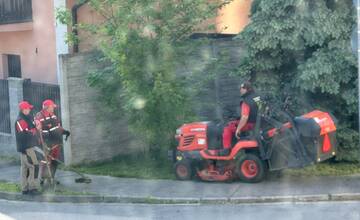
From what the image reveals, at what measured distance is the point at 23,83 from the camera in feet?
56.0

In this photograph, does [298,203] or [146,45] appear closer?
[298,203]

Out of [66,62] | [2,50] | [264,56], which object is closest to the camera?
[264,56]

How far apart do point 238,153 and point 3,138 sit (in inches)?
284

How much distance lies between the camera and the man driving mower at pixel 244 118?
42.5 ft

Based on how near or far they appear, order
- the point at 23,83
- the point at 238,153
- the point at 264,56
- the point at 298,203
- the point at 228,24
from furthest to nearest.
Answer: the point at 228,24, the point at 23,83, the point at 264,56, the point at 238,153, the point at 298,203

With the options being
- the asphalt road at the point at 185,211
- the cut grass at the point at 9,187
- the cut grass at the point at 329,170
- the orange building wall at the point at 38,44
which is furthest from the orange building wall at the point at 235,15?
the asphalt road at the point at 185,211

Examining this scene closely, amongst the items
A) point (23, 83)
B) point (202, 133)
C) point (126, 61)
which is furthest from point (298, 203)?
point (23, 83)

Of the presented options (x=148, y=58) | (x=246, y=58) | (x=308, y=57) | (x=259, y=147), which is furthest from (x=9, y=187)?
(x=308, y=57)

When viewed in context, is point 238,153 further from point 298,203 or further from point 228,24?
point 228,24

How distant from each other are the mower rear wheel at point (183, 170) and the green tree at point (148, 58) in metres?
0.99

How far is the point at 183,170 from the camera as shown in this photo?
13.8 metres

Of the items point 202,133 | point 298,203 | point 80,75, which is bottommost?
point 298,203

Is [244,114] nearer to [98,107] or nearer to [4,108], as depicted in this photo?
[98,107]

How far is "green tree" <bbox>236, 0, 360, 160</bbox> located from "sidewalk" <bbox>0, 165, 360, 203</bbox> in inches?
58.7
